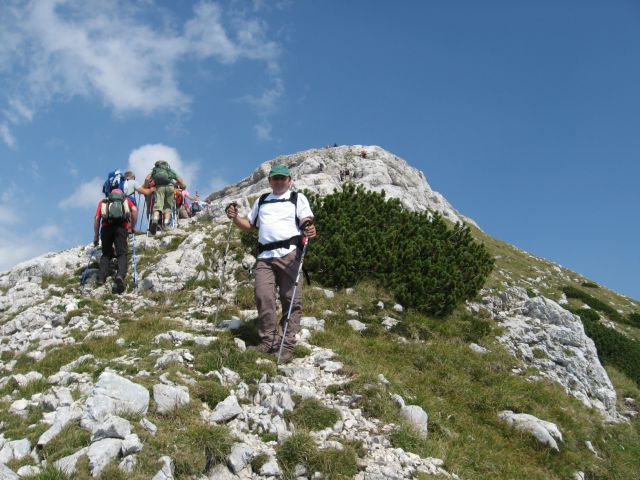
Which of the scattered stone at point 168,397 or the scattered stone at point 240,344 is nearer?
the scattered stone at point 168,397

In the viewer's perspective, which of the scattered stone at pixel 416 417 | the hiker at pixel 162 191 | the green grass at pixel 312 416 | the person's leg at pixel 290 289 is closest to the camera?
the green grass at pixel 312 416

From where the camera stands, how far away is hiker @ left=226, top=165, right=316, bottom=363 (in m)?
8.66

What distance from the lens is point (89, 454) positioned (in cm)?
504

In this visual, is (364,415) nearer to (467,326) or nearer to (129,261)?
(467,326)

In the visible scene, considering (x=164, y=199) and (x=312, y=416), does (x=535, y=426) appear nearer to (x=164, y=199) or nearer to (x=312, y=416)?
(x=312, y=416)

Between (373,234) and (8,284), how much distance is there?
12.1 metres

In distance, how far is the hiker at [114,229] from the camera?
13344 millimetres

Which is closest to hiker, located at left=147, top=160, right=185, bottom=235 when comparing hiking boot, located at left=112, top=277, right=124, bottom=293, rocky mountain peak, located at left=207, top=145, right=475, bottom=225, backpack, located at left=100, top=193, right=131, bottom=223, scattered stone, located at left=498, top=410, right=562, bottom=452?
backpack, located at left=100, top=193, right=131, bottom=223

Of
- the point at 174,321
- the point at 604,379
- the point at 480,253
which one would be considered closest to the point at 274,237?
the point at 174,321

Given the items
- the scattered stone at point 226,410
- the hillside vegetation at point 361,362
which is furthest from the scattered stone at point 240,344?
the scattered stone at point 226,410

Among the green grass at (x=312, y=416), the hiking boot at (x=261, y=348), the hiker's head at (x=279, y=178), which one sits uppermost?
the hiker's head at (x=279, y=178)

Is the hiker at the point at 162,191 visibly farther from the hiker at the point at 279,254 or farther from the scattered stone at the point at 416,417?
the scattered stone at the point at 416,417

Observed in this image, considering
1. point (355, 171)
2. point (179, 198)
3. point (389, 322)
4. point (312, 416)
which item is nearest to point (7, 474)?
point (312, 416)

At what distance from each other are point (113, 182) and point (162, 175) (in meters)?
3.54
